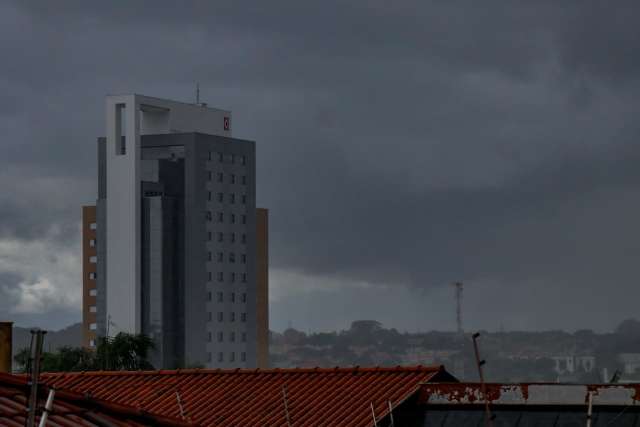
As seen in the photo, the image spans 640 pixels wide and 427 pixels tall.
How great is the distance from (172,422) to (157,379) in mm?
18689

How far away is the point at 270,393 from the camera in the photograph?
33.5m

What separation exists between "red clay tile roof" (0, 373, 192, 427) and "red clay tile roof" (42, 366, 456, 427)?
1347 cm

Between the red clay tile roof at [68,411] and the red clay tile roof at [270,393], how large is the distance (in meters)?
13.5

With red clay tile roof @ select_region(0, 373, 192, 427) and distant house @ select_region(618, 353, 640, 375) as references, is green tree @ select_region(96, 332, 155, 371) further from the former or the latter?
A: red clay tile roof @ select_region(0, 373, 192, 427)

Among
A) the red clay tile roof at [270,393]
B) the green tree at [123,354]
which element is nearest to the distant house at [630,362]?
the green tree at [123,354]

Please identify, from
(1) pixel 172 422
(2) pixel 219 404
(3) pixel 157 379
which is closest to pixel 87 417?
(1) pixel 172 422

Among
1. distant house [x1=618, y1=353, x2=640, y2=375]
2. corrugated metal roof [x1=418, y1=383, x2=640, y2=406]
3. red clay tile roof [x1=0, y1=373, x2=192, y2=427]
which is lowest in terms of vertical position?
red clay tile roof [x1=0, y1=373, x2=192, y2=427]

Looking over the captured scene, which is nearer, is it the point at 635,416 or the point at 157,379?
the point at 635,416

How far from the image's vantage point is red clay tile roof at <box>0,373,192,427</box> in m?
16.1

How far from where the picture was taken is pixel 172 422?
1752 centimetres

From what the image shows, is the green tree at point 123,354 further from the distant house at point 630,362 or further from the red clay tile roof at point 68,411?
the red clay tile roof at point 68,411

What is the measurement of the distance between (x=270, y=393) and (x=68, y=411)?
1707cm

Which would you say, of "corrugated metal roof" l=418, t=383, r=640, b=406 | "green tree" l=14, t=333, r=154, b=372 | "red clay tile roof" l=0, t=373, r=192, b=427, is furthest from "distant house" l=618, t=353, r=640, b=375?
"red clay tile roof" l=0, t=373, r=192, b=427

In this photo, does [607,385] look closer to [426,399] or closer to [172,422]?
[426,399]
